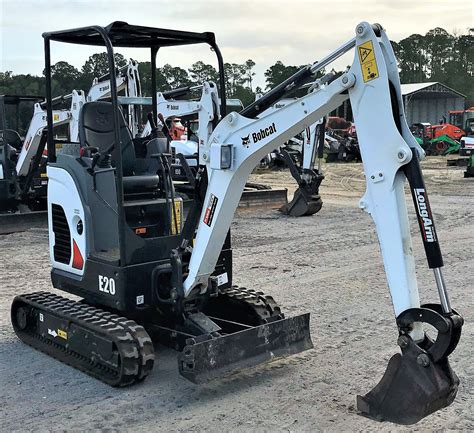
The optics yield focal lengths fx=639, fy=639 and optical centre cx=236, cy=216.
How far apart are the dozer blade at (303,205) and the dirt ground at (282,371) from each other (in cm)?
351

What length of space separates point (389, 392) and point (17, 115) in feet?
37.4

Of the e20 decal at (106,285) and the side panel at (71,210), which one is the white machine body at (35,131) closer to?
the side panel at (71,210)

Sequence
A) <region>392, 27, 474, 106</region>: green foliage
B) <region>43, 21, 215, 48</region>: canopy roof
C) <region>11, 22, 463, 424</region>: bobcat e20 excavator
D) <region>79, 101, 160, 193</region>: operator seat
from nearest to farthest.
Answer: <region>11, 22, 463, 424</region>: bobcat e20 excavator
<region>43, 21, 215, 48</region>: canopy roof
<region>79, 101, 160, 193</region>: operator seat
<region>392, 27, 474, 106</region>: green foliage

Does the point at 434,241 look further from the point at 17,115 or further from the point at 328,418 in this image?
the point at 17,115

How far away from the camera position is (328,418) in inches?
157

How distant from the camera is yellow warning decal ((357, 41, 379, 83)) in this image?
142 inches

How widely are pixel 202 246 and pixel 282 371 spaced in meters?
1.15

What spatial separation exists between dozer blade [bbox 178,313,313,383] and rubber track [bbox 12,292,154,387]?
32cm

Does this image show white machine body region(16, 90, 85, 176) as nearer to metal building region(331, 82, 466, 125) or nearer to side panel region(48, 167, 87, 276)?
side panel region(48, 167, 87, 276)

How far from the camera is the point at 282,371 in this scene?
4.79 m

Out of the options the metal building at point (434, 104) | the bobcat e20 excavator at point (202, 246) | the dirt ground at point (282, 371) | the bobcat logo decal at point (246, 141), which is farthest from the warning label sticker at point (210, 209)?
the metal building at point (434, 104)

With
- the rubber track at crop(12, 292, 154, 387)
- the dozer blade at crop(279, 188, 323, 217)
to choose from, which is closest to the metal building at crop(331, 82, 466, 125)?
the dozer blade at crop(279, 188, 323, 217)

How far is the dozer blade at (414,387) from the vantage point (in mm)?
3338

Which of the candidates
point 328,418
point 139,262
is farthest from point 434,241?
point 139,262
